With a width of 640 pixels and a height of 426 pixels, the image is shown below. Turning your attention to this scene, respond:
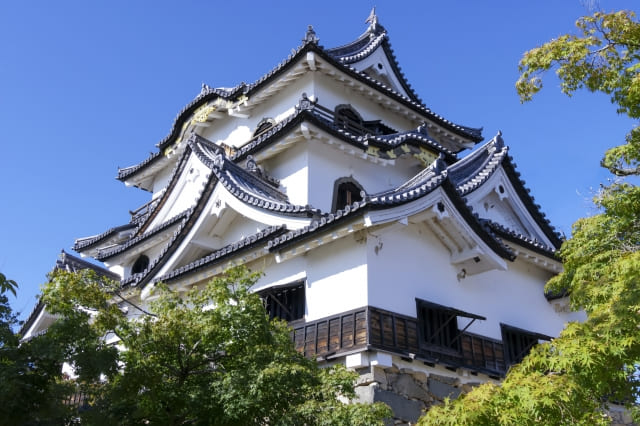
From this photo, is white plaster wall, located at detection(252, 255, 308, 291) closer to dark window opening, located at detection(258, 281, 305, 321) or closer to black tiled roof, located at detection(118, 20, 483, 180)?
dark window opening, located at detection(258, 281, 305, 321)

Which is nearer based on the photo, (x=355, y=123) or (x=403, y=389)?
(x=403, y=389)

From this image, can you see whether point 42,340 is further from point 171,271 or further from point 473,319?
point 473,319

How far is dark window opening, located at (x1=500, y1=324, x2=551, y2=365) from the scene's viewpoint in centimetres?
1370

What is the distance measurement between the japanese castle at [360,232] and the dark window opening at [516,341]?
1.3 inches

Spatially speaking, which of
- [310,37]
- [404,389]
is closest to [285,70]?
[310,37]

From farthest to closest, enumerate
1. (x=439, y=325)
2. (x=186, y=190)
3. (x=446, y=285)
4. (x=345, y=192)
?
Result: (x=186, y=190)
(x=345, y=192)
(x=446, y=285)
(x=439, y=325)

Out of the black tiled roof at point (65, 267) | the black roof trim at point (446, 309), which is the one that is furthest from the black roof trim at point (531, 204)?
the black tiled roof at point (65, 267)

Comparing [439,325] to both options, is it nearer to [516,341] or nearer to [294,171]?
[516,341]

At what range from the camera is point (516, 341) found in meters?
14.2

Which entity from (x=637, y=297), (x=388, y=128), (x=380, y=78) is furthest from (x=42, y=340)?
(x=380, y=78)

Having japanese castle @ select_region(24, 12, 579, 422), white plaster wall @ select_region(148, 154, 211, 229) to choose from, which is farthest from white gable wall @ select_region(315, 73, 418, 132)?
white plaster wall @ select_region(148, 154, 211, 229)

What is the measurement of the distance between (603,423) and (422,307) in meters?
5.98

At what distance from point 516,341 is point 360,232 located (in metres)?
5.18

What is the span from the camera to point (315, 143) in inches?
653
